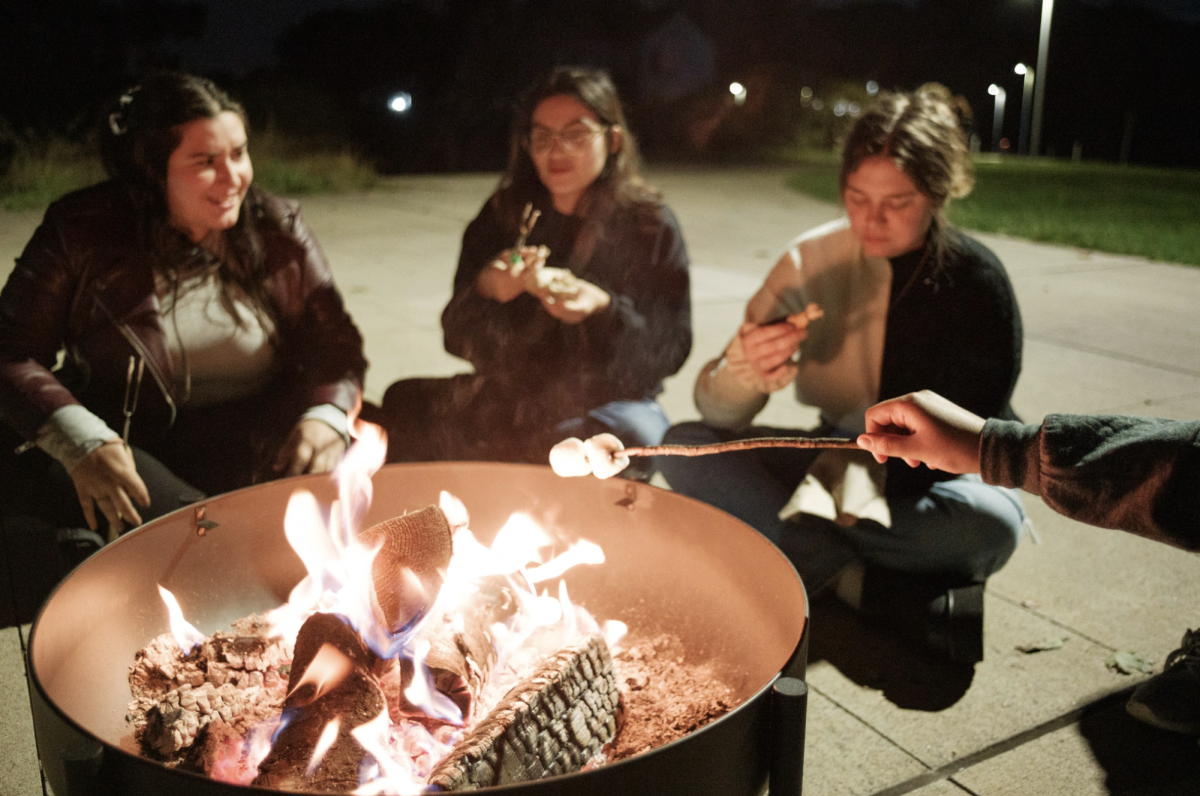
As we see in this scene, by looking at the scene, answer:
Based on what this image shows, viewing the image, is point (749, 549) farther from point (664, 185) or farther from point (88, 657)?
point (664, 185)

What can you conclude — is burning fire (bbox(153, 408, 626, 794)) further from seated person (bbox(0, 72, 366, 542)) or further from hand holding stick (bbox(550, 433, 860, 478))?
seated person (bbox(0, 72, 366, 542))

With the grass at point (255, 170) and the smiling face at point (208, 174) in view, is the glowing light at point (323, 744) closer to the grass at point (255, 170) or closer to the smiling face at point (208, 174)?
the smiling face at point (208, 174)

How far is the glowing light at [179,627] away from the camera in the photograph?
1.89 meters

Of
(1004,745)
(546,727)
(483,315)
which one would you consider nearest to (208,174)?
(483,315)

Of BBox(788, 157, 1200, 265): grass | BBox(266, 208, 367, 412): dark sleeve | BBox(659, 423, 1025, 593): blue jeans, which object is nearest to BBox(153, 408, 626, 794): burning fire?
BBox(266, 208, 367, 412): dark sleeve

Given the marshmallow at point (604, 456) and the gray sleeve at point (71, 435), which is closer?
the marshmallow at point (604, 456)

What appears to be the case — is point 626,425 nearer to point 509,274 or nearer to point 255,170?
point 509,274

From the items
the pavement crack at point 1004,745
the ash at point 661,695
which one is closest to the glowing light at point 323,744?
the ash at point 661,695

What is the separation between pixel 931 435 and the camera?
1586mm

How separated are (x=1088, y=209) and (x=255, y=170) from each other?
416 inches

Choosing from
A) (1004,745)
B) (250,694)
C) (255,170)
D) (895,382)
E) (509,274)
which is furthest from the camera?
(255,170)

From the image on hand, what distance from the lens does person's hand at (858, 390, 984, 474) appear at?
1.57 meters

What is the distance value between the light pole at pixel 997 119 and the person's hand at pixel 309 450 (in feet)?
161

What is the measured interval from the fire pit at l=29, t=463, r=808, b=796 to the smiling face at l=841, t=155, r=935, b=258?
104 cm
